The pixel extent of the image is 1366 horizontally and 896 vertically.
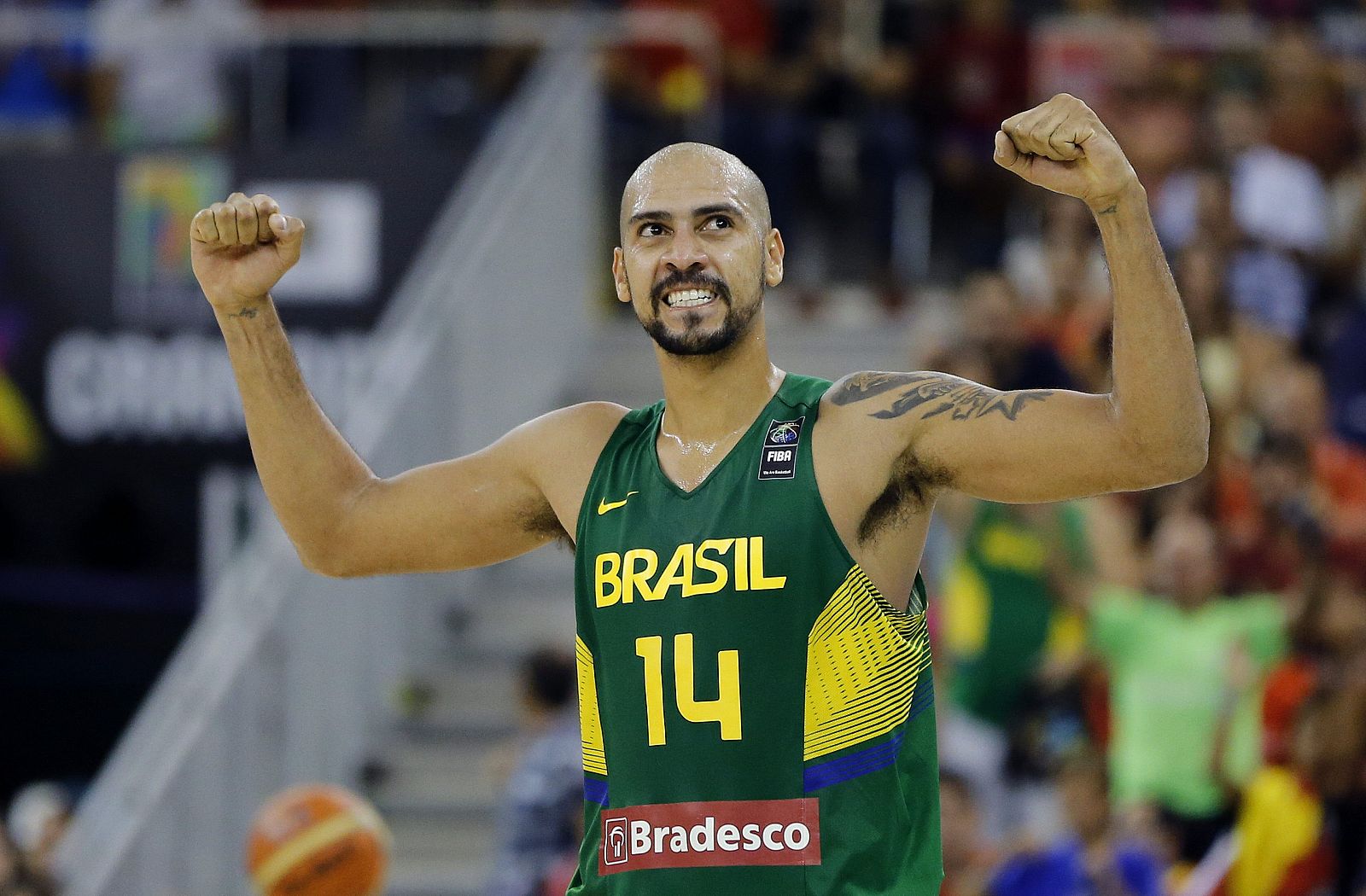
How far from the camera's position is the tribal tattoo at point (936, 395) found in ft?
12.8

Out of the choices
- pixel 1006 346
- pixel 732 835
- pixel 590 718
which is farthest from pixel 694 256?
pixel 1006 346

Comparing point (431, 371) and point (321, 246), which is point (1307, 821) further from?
point (321, 246)

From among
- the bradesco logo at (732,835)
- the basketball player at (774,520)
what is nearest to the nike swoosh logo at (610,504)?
the basketball player at (774,520)

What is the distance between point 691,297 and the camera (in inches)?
158

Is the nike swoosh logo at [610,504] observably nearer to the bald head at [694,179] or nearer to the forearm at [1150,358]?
the bald head at [694,179]

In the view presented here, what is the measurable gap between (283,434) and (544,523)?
1.88 ft

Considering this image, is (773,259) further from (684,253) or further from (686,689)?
(686,689)

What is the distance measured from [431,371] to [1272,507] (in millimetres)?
4417

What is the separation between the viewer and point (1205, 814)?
8.71m

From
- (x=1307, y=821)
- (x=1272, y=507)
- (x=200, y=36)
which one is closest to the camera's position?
(x=1307, y=821)

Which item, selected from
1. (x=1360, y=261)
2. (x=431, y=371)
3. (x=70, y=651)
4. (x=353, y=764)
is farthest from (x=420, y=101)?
(x=1360, y=261)

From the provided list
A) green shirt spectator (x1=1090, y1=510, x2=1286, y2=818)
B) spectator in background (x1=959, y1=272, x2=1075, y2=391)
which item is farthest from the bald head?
spectator in background (x1=959, y1=272, x2=1075, y2=391)

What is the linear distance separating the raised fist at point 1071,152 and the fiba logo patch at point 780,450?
66 centimetres

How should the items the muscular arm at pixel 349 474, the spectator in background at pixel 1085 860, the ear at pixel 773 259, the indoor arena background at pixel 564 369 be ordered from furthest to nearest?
the indoor arena background at pixel 564 369 < the spectator in background at pixel 1085 860 < the muscular arm at pixel 349 474 < the ear at pixel 773 259
